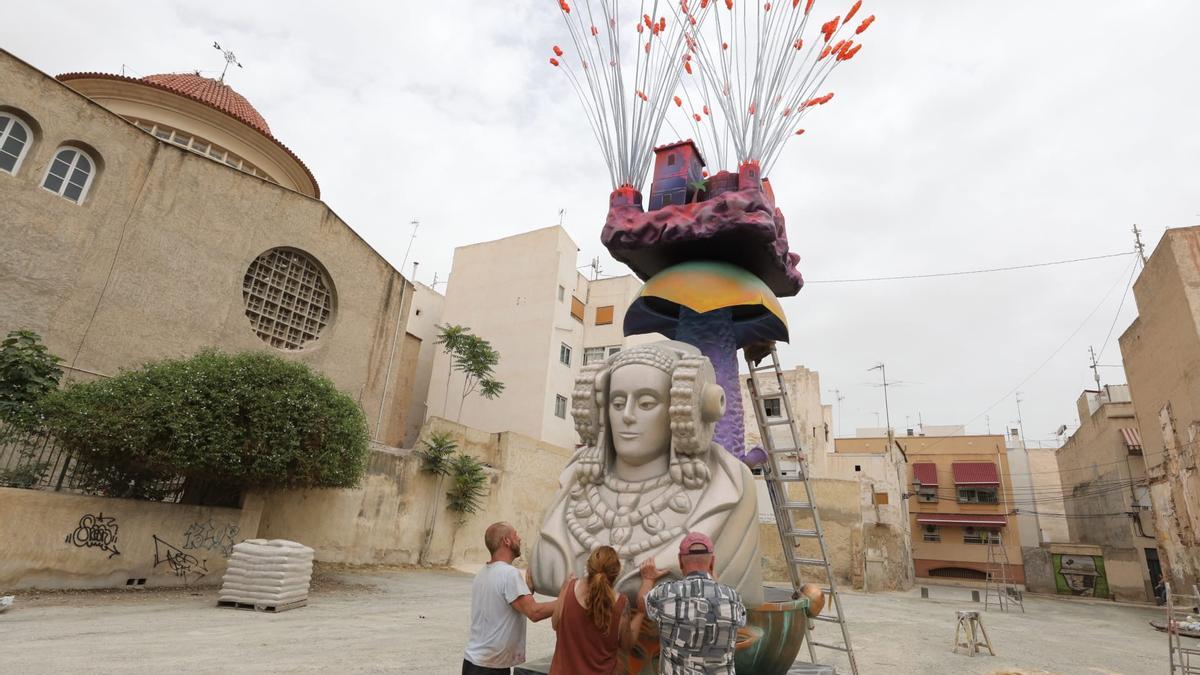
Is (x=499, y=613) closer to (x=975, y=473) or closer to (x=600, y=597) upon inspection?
(x=600, y=597)

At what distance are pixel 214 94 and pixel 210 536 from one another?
44.4 ft

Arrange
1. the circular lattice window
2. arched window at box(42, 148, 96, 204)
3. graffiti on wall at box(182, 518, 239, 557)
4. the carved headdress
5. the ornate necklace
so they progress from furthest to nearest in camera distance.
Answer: the circular lattice window, arched window at box(42, 148, 96, 204), graffiti on wall at box(182, 518, 239, 557), the carved headdress, the ornate necklace

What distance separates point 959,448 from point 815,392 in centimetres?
1095

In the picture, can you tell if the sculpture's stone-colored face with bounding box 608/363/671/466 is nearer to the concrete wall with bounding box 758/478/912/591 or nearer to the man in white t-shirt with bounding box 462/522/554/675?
the man in white t-shirt with bounding box 462/522/554/675

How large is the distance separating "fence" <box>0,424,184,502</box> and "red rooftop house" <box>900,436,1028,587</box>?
3190cm

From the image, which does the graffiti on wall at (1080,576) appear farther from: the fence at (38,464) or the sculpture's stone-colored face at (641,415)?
the fence at (38,464)

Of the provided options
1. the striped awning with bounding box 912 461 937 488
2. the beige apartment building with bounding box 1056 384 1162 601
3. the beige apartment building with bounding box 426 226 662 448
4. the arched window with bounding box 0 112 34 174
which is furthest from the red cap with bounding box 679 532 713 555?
the striped awning with bounding box 912 461 937 488

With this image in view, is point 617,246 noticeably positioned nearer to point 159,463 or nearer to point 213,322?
point 159,463

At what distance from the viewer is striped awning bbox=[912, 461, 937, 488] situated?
30.6m

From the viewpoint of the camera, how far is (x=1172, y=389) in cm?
1448

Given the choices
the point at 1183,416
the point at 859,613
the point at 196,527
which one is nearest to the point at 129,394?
the point at 196,527

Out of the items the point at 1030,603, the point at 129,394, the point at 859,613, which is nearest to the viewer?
the point at 129,394

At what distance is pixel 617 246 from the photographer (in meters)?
5.76

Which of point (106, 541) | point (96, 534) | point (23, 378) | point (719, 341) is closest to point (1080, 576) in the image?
point (719, 341)
